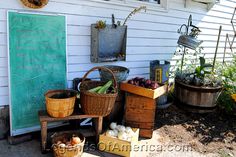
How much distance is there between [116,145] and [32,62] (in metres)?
1.37

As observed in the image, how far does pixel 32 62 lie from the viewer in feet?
9.43

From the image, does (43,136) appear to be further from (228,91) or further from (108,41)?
(228,91)

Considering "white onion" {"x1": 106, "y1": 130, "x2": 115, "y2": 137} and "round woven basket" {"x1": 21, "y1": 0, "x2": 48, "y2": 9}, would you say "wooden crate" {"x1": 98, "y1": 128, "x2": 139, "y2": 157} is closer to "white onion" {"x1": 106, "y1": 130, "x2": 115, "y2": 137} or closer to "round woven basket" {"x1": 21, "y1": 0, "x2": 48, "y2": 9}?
"white onion" {"x1": 106, "y1": 130, "x2": 115, "y2": 137}

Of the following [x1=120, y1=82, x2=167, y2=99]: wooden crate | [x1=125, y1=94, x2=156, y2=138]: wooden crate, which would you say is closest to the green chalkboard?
[x1=120, y1=82, x2=167, y2=99]: wooden crate

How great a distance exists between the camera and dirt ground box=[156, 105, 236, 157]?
317cm

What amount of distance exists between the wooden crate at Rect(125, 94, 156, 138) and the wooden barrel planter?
1.17m

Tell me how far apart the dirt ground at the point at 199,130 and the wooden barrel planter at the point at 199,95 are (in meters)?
0.22

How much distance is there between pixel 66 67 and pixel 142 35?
1510 millimetres

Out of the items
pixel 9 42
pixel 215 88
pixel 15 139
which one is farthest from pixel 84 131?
pixel 215 88

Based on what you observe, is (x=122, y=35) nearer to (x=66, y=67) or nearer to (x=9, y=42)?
(x=66, y=67)

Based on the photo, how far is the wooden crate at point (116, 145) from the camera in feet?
8.68

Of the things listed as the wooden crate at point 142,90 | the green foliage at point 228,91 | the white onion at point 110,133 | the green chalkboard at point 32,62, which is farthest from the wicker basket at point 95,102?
the green foliage at point 228,91

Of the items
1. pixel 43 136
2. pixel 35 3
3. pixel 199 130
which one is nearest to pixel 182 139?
pixel 199 130

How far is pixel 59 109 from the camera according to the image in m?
2.51
